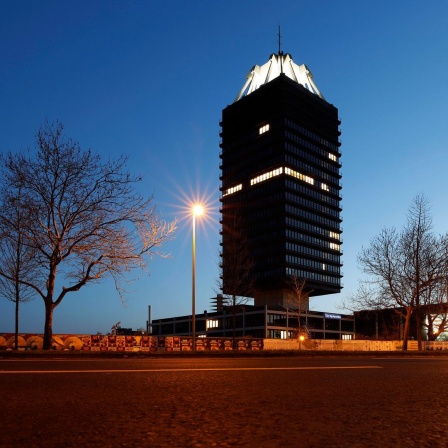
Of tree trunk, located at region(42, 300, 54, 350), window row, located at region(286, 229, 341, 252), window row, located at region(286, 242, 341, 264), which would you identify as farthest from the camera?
window row, located at region(286, 229, 341, 252)

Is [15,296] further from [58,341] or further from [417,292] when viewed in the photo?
[417,292]

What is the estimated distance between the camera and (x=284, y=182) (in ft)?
435

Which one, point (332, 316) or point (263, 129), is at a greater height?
point (263, 129)

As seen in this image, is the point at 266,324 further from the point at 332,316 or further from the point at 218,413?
the point at 218,413

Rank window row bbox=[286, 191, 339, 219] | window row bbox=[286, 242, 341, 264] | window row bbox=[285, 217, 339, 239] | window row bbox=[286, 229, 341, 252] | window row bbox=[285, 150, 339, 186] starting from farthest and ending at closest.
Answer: window row bbox=[285, 150, 339, 186], window row bbox=[286, 191, 339, 219], window row bbox=[285, 217, 339, 239], window row bbox=[286, 229, 341, 252], window row bbox=[286, 242, 341, 264]

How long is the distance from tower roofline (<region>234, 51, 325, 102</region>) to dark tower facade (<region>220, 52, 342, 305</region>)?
29 cm

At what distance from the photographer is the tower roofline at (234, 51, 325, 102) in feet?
500

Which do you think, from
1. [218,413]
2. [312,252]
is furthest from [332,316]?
[218,413]

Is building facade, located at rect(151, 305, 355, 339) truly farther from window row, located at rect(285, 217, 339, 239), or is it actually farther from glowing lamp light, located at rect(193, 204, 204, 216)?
glowing lamp light, located at rect(193, 204, 204, 216)

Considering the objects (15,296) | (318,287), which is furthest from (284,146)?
(15,296)

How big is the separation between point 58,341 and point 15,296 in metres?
9.28

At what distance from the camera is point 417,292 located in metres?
37.8

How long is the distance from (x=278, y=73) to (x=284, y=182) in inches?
1476

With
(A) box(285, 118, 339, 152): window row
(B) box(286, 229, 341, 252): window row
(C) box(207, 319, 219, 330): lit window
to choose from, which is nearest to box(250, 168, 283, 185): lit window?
(A) box(285, 118, 339, 152): window row
